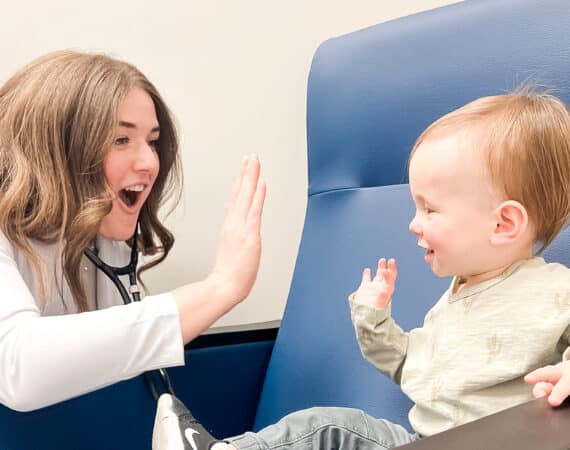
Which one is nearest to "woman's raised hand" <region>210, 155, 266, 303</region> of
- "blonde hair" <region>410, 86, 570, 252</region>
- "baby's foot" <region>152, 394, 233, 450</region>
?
"baby's foot" <region>152, 394, 233, 450</region>

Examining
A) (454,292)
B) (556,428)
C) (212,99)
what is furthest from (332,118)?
(556,428)

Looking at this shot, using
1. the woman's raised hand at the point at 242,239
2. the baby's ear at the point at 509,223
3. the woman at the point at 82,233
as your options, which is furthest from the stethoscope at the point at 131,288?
the baby's ear at the point at 509,223

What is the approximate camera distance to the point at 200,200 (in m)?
1.53

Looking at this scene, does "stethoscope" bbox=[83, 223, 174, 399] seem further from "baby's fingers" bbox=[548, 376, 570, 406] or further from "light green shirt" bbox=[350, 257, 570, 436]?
"baby's fingers" bbox=[548, 376, 570, 406]

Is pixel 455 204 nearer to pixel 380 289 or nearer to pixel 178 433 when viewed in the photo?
pixel 380 289

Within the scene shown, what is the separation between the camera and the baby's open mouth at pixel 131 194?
1.18 m

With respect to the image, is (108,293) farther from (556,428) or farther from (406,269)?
(556,428)

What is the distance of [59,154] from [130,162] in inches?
4.3

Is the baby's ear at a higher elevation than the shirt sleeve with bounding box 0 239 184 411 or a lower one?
higher

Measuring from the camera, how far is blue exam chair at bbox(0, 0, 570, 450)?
3.34ft

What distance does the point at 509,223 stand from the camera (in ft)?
2.58

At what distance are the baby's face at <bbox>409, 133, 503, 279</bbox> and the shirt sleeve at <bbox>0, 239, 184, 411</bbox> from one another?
0.37m

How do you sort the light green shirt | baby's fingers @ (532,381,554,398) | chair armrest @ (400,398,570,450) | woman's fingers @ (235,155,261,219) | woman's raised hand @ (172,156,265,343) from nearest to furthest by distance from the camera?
chair armrest @ (400,398,570,450)
baby's fingers @ (532,381,554,398)
the light green shirt
woman's raised hand @ (172,156,265,343)
woman's fingers @ (235,155,261,219)

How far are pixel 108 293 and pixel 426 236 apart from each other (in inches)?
24.7
